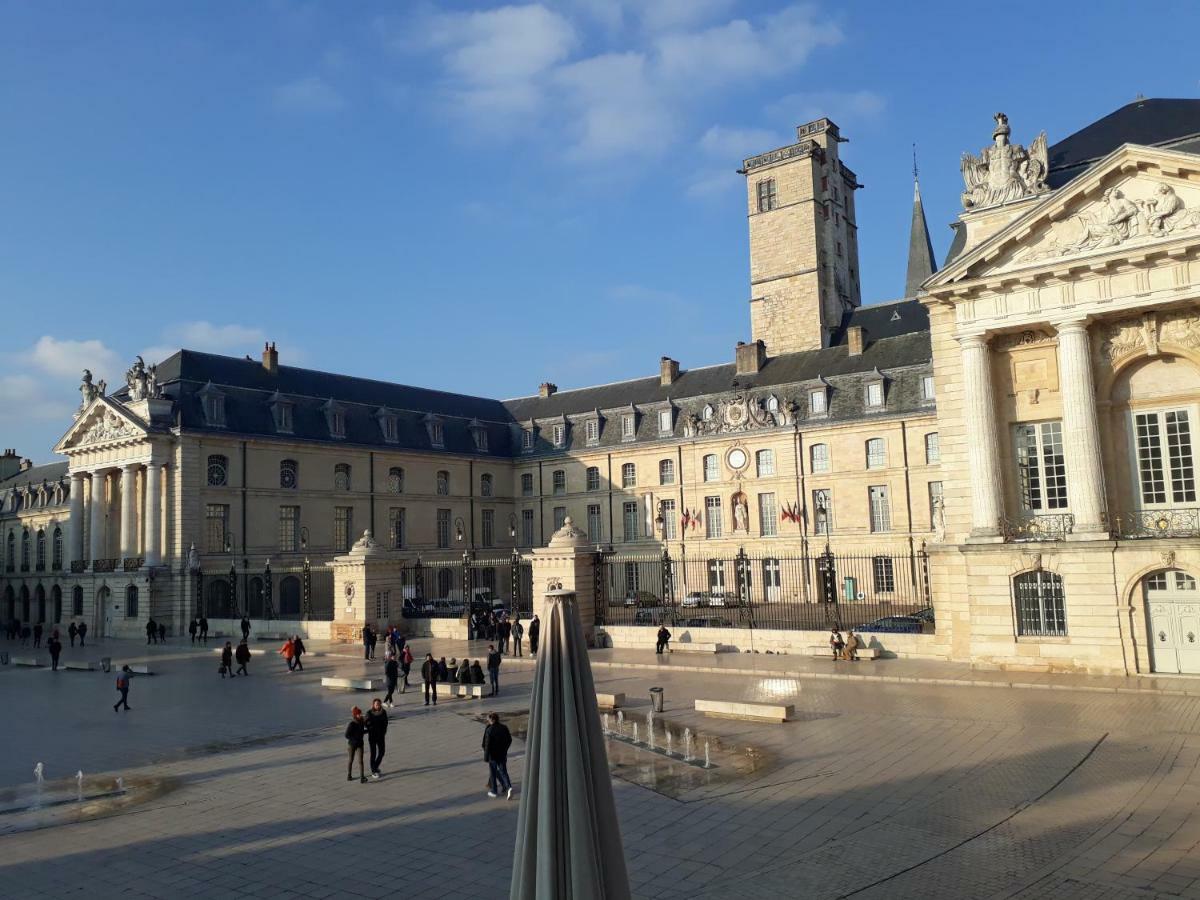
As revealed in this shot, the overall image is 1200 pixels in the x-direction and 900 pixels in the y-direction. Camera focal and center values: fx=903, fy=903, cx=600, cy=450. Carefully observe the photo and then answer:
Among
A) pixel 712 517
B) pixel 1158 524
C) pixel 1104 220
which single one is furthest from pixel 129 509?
pixel 1158 524

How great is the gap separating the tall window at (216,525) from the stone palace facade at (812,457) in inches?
5.8

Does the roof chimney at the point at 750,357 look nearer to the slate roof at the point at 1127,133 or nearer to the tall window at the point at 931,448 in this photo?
the tall window at the point at 931,448

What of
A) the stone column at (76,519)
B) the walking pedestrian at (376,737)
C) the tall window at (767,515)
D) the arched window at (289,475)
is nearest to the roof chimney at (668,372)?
the tall window at (767,515)

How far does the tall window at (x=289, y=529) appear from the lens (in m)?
45.9

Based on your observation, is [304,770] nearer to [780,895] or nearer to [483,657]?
[780,895]

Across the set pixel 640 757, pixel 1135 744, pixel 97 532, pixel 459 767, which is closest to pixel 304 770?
pixel 459 767

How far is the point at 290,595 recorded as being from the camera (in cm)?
4516

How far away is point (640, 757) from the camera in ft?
45.5

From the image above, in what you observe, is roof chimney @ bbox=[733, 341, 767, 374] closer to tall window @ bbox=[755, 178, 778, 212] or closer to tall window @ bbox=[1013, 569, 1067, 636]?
tall window @ bbox=[755, 178, 778, 212]

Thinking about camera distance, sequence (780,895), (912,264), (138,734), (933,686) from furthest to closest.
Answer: (912,264) < (933,686) < (138,734) < (780,895)

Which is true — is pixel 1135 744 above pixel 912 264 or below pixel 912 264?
below

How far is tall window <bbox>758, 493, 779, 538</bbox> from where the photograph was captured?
156 feet

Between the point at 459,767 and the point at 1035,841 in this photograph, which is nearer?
the point at 1035,841

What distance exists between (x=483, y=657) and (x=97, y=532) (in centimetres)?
2901
